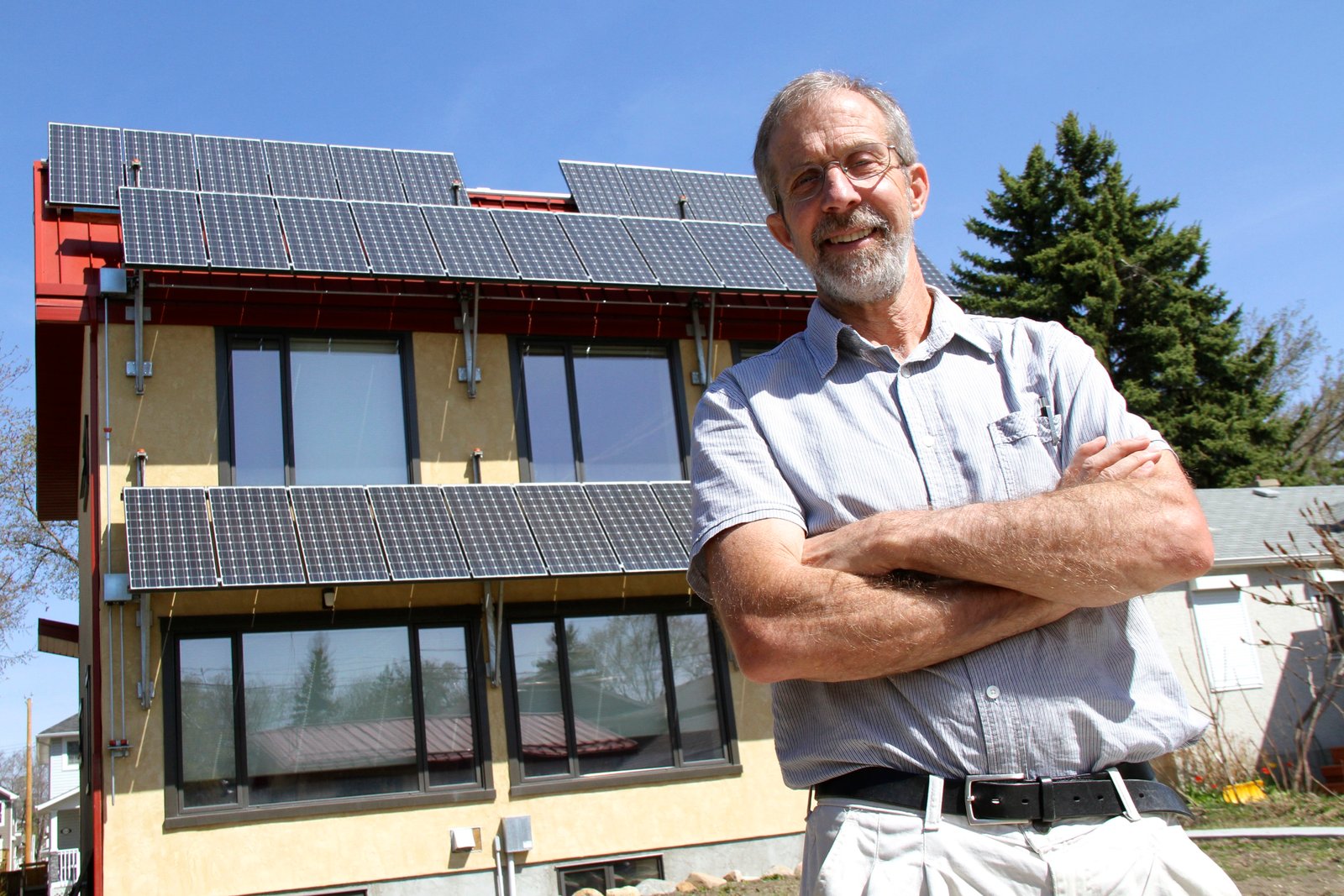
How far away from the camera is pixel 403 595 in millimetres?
12570

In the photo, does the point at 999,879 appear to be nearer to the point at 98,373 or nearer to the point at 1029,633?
the point at 1029,633

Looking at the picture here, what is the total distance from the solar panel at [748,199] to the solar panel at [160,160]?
22.7 feet

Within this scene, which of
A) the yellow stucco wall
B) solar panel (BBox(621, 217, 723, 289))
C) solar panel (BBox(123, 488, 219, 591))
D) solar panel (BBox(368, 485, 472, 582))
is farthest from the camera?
solar panel (BBox(621, 217, 723, 289))

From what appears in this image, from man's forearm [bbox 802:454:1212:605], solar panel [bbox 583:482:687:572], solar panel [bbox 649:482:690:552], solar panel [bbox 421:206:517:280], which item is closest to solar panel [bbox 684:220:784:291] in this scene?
solar panel [bbox 649:482:690:552]

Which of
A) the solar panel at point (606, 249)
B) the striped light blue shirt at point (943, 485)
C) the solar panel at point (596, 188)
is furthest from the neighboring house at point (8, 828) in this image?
the striped light blue shirt at point (943, 485)

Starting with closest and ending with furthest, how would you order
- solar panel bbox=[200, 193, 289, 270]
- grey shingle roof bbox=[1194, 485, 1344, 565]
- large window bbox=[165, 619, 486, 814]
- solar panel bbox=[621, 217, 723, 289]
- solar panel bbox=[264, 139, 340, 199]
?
large window bbox=[165, 619, 486, 814]
solar panel bbox=[200, 193, 289, 270]
solar panel bbox=[621, 217, 723, 289]
solar panel bbox=[264, 139, 340, 199]
grey shingle roof bbox=[1194, 485, 1344, 565]

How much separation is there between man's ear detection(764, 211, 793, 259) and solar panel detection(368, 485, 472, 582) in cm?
924

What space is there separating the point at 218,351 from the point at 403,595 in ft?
10.3

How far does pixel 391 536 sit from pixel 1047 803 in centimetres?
1047

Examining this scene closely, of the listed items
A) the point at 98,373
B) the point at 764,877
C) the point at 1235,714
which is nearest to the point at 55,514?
the point at 98,373

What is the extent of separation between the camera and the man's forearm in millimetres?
1834

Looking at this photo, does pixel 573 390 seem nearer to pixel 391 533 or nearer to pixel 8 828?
pixel 391 533

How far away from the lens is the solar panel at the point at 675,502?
1284cm

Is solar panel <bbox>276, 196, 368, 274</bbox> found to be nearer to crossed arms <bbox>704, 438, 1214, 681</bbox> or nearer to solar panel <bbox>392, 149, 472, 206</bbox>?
solar panel <bbox>392, 149, 472, 206</bbox>
